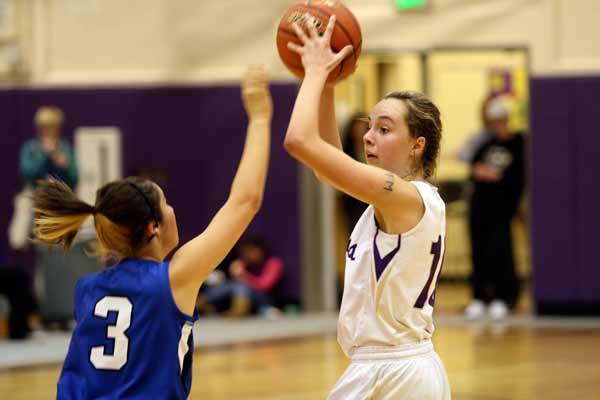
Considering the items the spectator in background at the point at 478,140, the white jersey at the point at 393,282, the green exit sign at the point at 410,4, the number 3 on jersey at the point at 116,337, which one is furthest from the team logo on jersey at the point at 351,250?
the green exit sign at the point at 410,4

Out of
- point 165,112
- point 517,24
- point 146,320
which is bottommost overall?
point 146,320

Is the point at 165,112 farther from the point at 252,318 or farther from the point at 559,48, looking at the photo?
the point at 559,48

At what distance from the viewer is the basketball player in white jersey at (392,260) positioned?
129 inches

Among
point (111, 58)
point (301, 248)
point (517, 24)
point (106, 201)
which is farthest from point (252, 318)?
point (106, 201)

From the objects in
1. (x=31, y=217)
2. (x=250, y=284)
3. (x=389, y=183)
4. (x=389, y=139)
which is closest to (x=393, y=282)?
(x=389, y=183)

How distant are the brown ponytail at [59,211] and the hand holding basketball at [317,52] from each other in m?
0.74

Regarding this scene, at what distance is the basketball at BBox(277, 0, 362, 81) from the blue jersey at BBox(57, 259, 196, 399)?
87cm

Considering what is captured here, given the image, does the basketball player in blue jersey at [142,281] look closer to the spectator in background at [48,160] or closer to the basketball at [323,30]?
the basketball at [323,30]

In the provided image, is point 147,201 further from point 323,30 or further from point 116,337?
point 323,30

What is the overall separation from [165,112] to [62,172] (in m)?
1.86

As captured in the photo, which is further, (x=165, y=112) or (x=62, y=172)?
(x=165, y=112)

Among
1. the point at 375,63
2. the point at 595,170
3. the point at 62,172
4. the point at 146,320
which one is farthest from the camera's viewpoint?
the point at 375,63

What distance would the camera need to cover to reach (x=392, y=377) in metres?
3.32

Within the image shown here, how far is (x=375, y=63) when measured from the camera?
13836 millimetres
